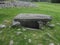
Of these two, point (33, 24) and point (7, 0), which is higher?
point (33, 24)

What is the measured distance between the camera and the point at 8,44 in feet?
25.5

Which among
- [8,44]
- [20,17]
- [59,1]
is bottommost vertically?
[59,1]

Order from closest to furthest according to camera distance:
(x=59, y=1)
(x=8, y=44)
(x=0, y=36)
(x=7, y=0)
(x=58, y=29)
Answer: (x=8, y=44), (x=0, y=36), (x=58, y=29), (x=7, y=0), (x=59, y=1)

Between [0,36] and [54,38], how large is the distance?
268 centimetres

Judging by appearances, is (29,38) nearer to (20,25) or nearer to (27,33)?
(27,33)

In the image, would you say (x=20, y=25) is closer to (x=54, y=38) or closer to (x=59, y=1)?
(x=54, y=38)

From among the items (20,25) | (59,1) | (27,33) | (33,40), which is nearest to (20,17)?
(20,25)

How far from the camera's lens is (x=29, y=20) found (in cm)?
916

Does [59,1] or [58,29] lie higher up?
[58,29]

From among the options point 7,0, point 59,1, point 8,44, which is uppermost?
point 8,44

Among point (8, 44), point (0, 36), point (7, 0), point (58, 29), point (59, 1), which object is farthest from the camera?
point (59, 1)

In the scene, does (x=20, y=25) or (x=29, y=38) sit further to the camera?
(x=20, y=25)

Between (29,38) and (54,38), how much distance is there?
48.3 inches

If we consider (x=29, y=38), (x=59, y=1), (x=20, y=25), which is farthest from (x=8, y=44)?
(x=59, y=1)
